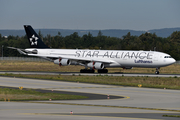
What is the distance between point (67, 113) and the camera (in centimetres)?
1988

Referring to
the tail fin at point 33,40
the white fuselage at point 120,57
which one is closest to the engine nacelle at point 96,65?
the white fuselage at point 120,57

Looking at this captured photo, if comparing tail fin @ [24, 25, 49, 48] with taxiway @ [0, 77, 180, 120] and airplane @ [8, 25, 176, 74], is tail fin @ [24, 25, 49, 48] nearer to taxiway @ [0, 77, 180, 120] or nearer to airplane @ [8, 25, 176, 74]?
airplane @ [8, 25, 176, 74]

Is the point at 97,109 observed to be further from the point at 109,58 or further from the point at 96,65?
the point at 109,58

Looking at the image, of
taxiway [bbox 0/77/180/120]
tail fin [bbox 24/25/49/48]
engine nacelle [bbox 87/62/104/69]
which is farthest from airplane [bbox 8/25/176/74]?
taxiway [bbox 0/77/180/120]

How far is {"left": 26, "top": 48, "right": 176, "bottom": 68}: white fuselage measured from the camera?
59.0 metres

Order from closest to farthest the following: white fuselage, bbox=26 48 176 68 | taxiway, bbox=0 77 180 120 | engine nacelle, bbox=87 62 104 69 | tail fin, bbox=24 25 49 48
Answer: taxiway, bbox=0 77 180 120 < white fuselage, bbox=26 48 176 68 < engine nacelle, bbox=87 62 104 69 < tail fin, bbox=24 25 49 48

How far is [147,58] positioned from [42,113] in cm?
4159

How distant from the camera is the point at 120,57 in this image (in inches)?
2413

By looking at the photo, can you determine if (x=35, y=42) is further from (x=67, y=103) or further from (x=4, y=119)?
(x=4, y=119)

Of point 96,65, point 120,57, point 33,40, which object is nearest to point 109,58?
point 120,57

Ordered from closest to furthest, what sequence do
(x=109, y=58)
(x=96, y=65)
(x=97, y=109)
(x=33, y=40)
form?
(x=97, y=109), (x=96, y=65), (x=109, y=58), (x=33, y=40)

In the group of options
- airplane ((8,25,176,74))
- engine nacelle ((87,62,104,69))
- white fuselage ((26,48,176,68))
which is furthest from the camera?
engine nacelle ((87,62,104,69))

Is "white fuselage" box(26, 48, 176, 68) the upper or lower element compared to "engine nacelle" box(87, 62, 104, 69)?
upper

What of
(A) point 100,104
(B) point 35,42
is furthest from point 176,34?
(A) point 100,104
